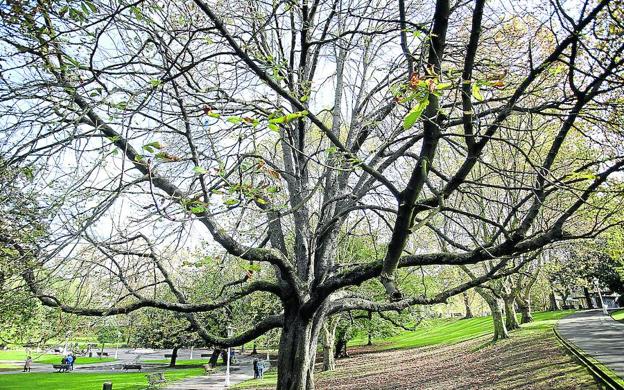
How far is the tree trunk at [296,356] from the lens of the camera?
6277 millimetres

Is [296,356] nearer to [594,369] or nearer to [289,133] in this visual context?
[289,133]

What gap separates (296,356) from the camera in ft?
20.7

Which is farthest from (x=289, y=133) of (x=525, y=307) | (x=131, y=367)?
(x=131, y=367)

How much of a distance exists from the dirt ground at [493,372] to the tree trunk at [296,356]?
6490 millimetres

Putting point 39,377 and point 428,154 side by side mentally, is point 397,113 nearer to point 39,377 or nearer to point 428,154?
point 428,154

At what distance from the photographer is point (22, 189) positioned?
4723 millimetres

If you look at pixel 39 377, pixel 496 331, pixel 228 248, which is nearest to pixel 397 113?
pixel 228 248

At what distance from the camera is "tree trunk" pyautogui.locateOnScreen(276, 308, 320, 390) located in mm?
6277

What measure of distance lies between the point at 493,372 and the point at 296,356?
380 inches

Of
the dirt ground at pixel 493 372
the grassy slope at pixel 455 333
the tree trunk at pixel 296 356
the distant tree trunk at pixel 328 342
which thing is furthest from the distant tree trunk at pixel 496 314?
the tree trunk at pixel 296 356

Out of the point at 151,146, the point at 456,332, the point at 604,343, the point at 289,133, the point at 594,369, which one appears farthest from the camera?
the point at 456,332

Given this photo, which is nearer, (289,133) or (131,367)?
(289,133)

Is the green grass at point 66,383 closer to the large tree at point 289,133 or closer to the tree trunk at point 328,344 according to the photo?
the tree trunk at point 328,344

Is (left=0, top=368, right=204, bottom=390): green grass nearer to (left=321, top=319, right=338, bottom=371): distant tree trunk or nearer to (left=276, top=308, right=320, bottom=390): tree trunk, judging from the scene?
(left=321, top=319, right=338, bottom=371): distant tree trunk
